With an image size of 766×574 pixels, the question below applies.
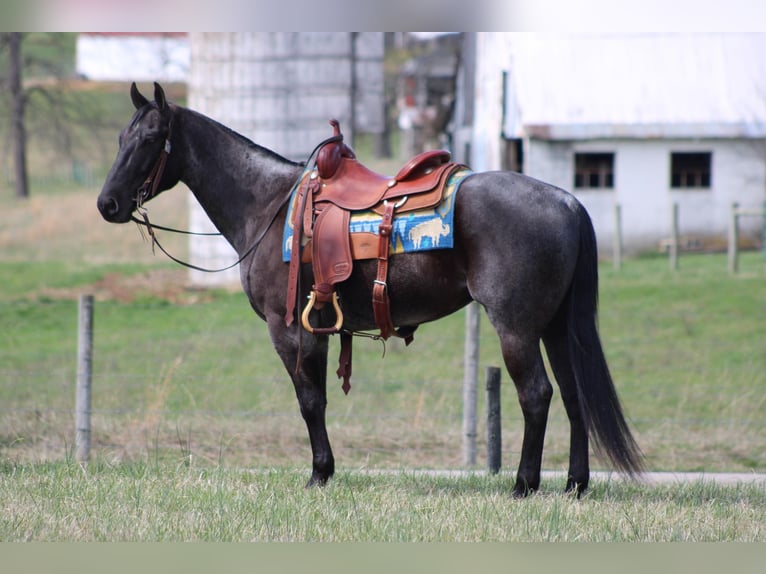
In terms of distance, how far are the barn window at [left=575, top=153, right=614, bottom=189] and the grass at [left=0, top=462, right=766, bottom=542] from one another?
16479 millimetres

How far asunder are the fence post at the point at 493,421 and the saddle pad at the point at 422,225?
1841 millimetres

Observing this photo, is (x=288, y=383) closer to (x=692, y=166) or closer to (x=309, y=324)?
(x=309, y=324)

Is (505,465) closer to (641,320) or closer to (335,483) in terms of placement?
(335,483)

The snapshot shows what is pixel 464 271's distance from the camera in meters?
5.86

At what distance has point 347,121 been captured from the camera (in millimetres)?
16625

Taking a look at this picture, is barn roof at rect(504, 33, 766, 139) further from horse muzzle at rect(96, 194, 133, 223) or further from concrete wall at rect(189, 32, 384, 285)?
horse muzzle at rect(96, 194, 133, 223)

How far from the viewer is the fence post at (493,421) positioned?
7305 mm

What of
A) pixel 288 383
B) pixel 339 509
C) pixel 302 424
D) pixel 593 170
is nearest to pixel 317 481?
pixel 339 509

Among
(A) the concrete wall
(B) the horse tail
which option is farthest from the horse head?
(A) the concrete wall

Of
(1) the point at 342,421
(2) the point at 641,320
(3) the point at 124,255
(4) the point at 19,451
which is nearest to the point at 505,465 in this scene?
(1) the point at 342,421

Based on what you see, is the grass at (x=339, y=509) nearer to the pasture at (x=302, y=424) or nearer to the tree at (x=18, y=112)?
the pasture at (x=302, y=424)

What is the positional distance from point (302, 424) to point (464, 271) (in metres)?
4.10

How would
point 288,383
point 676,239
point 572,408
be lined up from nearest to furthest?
point 572,408 → point 288,383 → point 676,239

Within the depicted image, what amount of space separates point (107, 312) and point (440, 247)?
33.8ft
